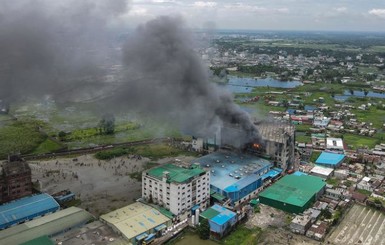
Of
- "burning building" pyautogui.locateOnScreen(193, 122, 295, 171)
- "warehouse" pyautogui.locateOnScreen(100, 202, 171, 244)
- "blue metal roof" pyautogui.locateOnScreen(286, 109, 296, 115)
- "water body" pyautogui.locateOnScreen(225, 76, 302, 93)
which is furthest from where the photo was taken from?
"water body" pyautogui.locateOnScreen(225, 76, 302, 93)

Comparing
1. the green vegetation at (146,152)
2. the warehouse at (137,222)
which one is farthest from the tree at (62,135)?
the warehouse at (137,222)

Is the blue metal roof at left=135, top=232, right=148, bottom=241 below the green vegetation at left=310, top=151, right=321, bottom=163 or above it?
above

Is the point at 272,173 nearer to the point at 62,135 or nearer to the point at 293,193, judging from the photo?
the point at 293,193

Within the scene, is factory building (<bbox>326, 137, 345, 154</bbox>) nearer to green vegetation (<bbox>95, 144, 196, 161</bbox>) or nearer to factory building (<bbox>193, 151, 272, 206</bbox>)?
factory building (<bbox>193, 151, 272, 206</bbox>)

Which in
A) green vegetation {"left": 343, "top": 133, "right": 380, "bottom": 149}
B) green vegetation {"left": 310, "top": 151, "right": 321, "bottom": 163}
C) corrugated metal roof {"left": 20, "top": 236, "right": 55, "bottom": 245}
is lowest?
green vegetation {"left": 343, "top": 133, "right": 380, "bottom": 149}

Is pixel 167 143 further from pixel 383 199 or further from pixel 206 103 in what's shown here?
pixel 383 199

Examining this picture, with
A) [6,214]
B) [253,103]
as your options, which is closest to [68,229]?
[6,214]

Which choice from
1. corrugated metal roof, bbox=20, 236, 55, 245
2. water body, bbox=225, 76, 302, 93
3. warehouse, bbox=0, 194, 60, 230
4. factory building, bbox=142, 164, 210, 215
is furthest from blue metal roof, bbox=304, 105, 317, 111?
corrugated metal roof, bbox=20, 236, 55, 245

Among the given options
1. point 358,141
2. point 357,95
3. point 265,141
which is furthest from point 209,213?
point 357,95
